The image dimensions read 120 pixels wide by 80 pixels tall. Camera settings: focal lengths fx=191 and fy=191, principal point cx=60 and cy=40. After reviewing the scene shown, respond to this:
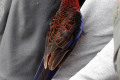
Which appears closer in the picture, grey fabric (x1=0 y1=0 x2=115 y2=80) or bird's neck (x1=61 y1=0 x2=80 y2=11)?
grey fabric (x1=0 y1=0 x2=115 y2=80)

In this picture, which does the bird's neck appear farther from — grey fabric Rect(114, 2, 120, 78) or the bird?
grey fabric Rect(114, 2, 120, 78)

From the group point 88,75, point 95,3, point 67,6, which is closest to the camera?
point 88,75

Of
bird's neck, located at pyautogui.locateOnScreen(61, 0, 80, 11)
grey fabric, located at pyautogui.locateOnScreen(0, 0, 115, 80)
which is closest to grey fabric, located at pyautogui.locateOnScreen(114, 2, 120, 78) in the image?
grey fabric, located at pyautogui.locateOnScreen(0, 0, 115, 80)

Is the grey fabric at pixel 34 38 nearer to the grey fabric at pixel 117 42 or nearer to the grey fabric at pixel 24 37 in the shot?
A: the grey fabric at pixel 24 37

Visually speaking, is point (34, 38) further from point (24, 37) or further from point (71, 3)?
point (71, 3)

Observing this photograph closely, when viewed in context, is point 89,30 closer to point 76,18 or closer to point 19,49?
point 76,18


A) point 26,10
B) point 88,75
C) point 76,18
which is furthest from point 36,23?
point 88,75
